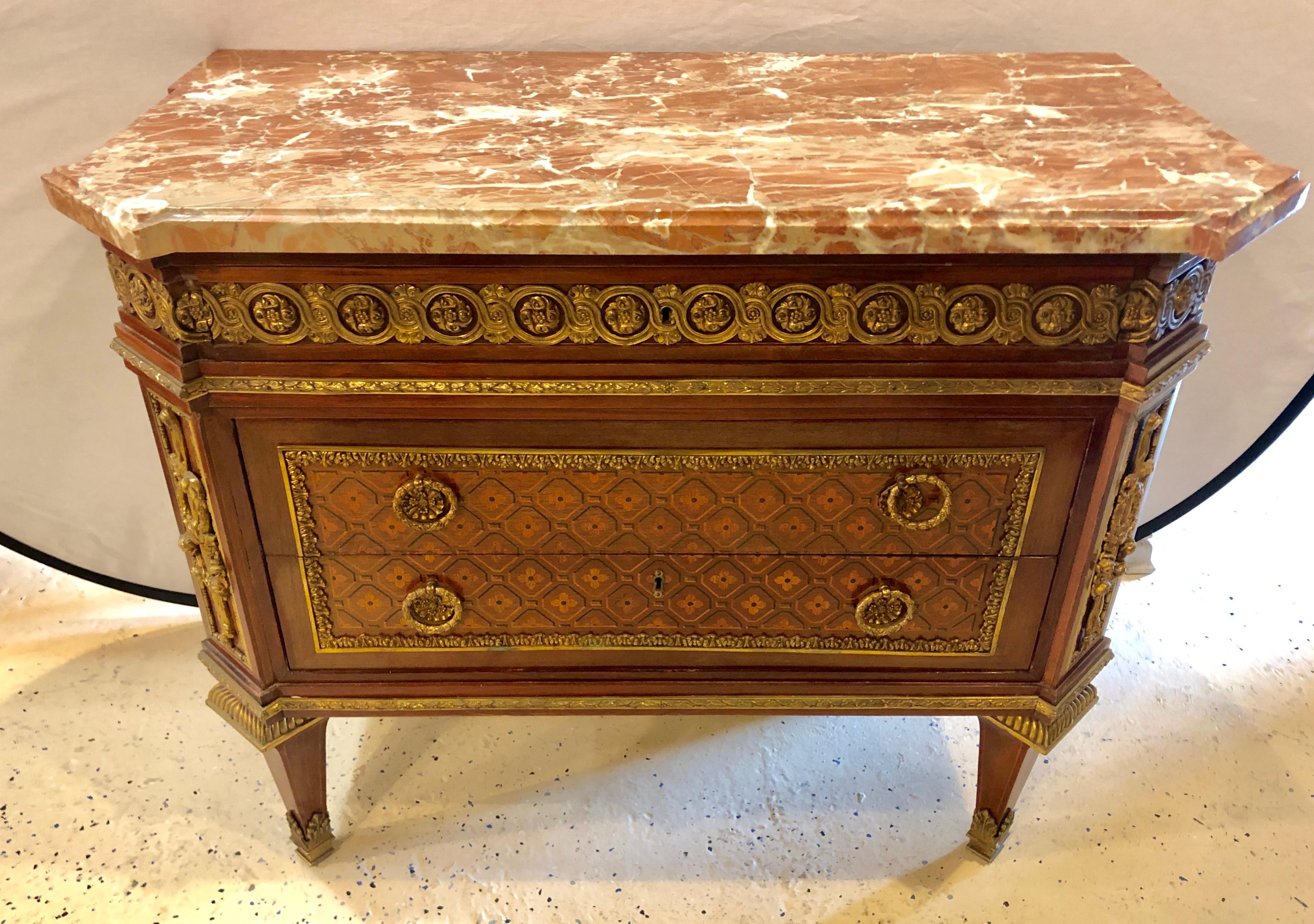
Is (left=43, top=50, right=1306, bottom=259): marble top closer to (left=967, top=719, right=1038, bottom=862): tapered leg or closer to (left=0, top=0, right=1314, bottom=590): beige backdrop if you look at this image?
(left=0, top=0, right=1314, bottom=590): beige backdrop

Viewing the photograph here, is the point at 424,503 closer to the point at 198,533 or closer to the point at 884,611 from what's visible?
the point at 198,533

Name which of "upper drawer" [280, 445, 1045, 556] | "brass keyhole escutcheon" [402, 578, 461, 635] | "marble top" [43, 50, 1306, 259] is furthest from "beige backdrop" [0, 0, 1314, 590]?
"brass keyhole escutcheon" [402, 578, 461, 635]

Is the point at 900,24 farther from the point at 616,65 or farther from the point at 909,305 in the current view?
the point at 909,305

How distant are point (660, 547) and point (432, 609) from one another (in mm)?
347

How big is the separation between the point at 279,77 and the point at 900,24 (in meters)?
1.07

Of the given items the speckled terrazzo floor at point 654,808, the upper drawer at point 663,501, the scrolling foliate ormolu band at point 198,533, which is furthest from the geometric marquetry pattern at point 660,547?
the speckled terrazzo floor at point 654,808

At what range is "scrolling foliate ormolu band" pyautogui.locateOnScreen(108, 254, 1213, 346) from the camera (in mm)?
1130

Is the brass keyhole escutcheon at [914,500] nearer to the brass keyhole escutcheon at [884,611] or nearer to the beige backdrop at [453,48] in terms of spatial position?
the brass keyhole escutcheon at [884,611]

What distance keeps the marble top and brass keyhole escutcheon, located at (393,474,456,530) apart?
0.34 m

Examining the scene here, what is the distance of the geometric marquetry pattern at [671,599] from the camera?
4.48 feet

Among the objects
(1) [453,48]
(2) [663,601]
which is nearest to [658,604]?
(2) [663,601]

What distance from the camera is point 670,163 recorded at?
1.19 meters

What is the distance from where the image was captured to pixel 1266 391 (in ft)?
6.86

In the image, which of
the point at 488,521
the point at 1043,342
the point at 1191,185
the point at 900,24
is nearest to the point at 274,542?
the point at 488,521
